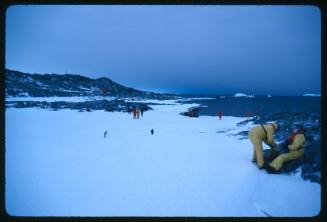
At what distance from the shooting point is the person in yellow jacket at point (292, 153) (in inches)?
245

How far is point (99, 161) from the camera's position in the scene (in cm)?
781

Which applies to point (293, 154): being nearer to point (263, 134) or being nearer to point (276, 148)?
point (276, 148)

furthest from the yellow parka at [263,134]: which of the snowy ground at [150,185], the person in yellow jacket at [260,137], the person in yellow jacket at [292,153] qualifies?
the snowy ground at [150,185]

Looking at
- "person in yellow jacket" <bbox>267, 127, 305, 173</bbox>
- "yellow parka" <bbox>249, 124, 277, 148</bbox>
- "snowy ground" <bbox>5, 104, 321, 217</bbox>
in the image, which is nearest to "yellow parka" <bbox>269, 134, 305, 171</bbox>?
"person in yellow jacket" <bbox>267, 127, 305, 173</bbox>

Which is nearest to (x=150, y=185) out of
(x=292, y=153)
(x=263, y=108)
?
(x=292, y=153)

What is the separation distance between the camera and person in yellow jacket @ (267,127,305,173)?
6.22m

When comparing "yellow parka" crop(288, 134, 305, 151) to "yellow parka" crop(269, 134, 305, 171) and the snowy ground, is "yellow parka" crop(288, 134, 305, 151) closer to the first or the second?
"yellow parka" crop(269, 134, 305, 171)

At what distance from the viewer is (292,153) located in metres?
6.34

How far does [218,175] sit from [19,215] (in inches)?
169

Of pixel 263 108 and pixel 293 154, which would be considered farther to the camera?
pixel 263 108

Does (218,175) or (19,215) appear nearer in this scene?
(19,215)
